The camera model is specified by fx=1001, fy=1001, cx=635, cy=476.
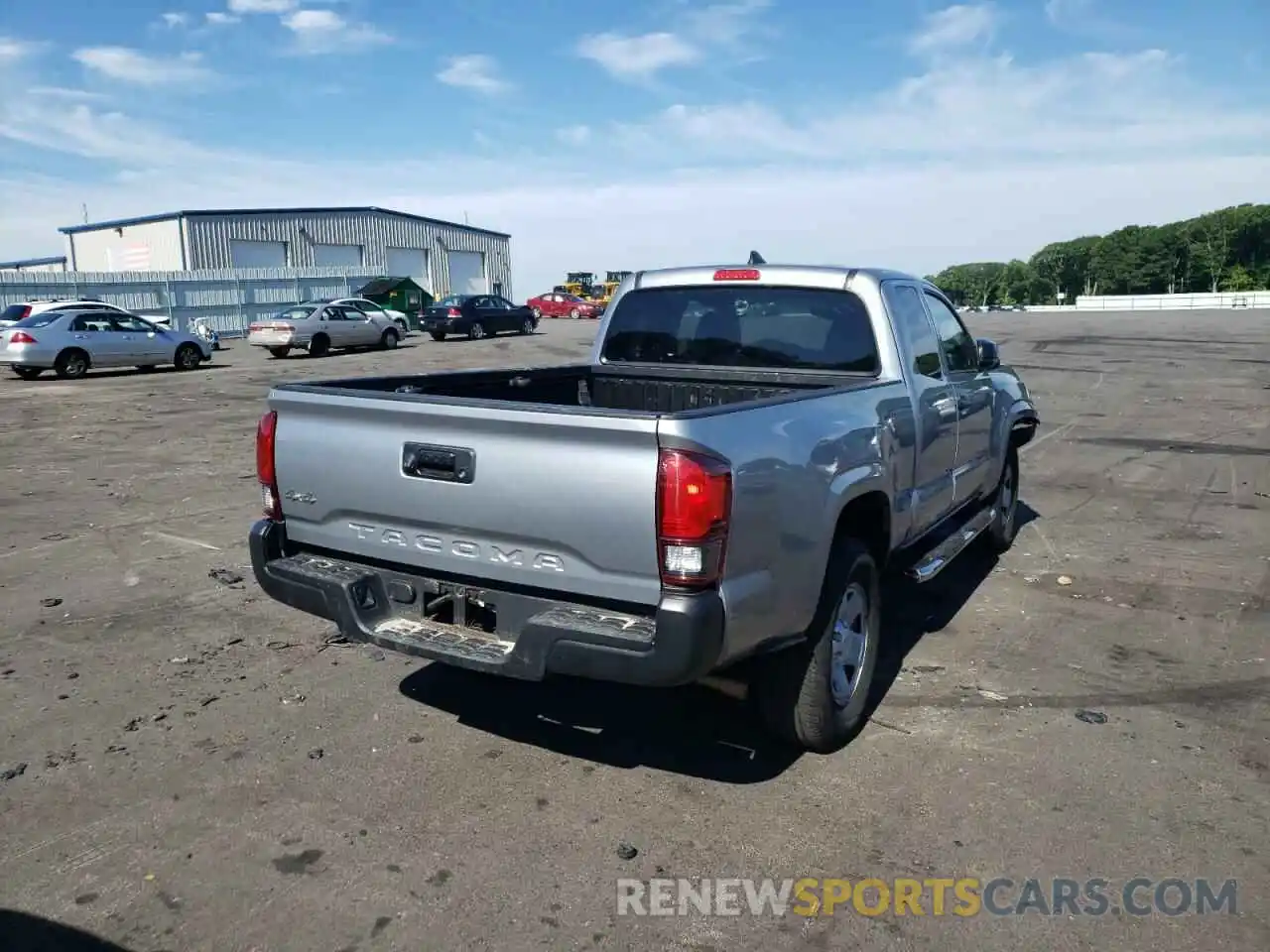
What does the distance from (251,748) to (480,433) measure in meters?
1.74

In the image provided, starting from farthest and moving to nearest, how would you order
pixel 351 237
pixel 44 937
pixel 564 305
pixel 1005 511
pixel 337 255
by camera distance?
pixel 564 305 → pixel 351 237 → pixel 337 255 → pixel 1005 511 → pixel 44 937

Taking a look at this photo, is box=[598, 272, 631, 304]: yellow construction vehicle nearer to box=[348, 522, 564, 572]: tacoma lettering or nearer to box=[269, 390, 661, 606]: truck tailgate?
box=[269, 390, 661, 606]: truck tailgate

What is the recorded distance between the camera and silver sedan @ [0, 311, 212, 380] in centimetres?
2080

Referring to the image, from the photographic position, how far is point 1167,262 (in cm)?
13338

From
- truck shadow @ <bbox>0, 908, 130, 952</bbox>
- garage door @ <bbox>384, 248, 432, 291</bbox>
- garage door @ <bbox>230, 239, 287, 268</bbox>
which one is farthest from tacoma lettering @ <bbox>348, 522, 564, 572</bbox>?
garage door @ <bbox>384, 248, 432, 291</bbox>

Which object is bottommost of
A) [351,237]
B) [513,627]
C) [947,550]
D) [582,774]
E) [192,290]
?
[582,774]

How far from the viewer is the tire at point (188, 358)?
2358 cm

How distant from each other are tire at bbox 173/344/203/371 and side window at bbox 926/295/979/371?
21544 mm

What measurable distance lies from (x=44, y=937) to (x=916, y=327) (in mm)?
4489

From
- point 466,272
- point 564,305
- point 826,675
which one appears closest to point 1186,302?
point 564,305

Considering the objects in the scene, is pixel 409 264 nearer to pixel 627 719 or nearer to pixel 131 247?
pixel 131 247

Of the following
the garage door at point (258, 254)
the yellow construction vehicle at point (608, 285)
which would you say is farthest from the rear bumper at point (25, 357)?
the yellow construction vehicle at point (608, 285)

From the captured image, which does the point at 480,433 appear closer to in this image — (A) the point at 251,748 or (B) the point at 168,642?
(A) the point at 251,748

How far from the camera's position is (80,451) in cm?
1189
